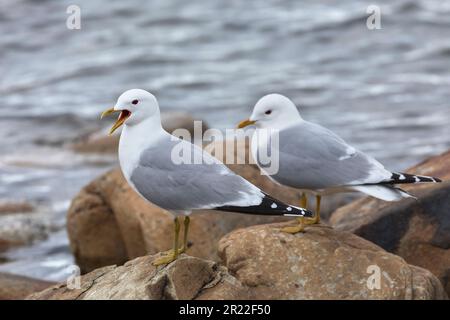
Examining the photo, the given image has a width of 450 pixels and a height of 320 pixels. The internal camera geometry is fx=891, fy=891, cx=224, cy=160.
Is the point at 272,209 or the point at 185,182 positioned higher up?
the point at 185,182

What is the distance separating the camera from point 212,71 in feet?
53.0

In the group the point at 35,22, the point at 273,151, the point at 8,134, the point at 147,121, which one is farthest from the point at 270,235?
the point at 35,22

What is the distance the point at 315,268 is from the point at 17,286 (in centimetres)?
316

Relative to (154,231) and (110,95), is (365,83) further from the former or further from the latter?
(154,231)

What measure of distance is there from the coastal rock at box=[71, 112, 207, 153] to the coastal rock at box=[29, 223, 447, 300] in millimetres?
6554

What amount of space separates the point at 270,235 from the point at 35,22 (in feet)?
46.7

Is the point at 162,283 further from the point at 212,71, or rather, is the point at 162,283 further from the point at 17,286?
the point at 212,71

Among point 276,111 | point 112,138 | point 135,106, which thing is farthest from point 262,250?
point 112,138

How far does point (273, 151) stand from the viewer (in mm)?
5750

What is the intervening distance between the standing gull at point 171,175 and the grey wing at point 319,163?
0.37 m

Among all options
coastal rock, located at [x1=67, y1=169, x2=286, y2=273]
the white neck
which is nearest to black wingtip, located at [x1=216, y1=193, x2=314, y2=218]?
the white neck

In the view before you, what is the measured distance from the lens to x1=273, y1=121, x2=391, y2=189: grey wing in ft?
18.2

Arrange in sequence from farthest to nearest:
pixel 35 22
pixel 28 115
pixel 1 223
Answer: pixel 35 22, pixel 28 115, pixel 1 223

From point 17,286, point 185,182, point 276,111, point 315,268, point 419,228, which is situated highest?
point 276,111
